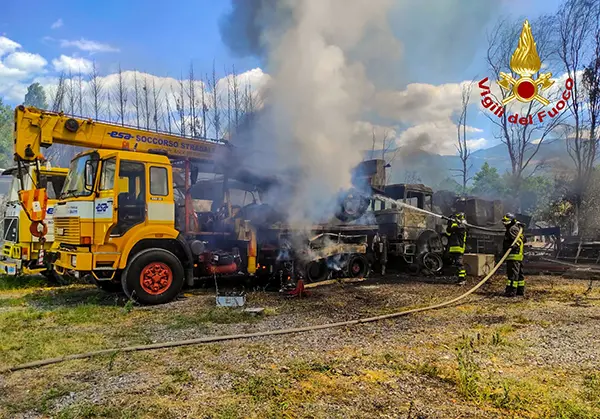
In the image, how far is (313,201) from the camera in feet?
35.5

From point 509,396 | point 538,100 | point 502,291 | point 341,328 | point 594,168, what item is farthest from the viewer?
point 538,100

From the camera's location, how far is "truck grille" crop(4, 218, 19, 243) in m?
10.9

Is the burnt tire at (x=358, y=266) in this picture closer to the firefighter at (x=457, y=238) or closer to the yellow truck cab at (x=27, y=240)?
the firefighter at (x=457, y=238)

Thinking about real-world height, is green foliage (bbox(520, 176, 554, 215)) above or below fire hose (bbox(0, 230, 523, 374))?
above

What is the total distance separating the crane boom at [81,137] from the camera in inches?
327

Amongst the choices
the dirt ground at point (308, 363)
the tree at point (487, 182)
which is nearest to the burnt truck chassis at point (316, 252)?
the dirt ground at point (308, 363)

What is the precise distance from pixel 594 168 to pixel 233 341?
22.0 m

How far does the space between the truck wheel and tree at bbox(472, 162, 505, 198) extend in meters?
22.1

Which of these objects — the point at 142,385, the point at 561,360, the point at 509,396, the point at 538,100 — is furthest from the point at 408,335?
the point at 538,100

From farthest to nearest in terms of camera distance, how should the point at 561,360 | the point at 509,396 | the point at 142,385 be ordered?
the point at 561,360
the point at 142,385
the point at 509,396

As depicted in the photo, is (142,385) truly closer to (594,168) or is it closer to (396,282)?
(396,282)

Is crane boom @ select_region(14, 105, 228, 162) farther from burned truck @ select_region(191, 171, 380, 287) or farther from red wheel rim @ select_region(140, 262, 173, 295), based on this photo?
red wheel rim @ select_region(140, 262, 173, 295)

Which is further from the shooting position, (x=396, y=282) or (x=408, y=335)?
(x=396, y=282)

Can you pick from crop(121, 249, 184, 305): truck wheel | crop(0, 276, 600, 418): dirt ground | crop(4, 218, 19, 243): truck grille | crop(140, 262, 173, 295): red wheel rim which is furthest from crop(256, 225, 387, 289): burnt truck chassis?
crop(4, 218, 19, 243): truck grille
